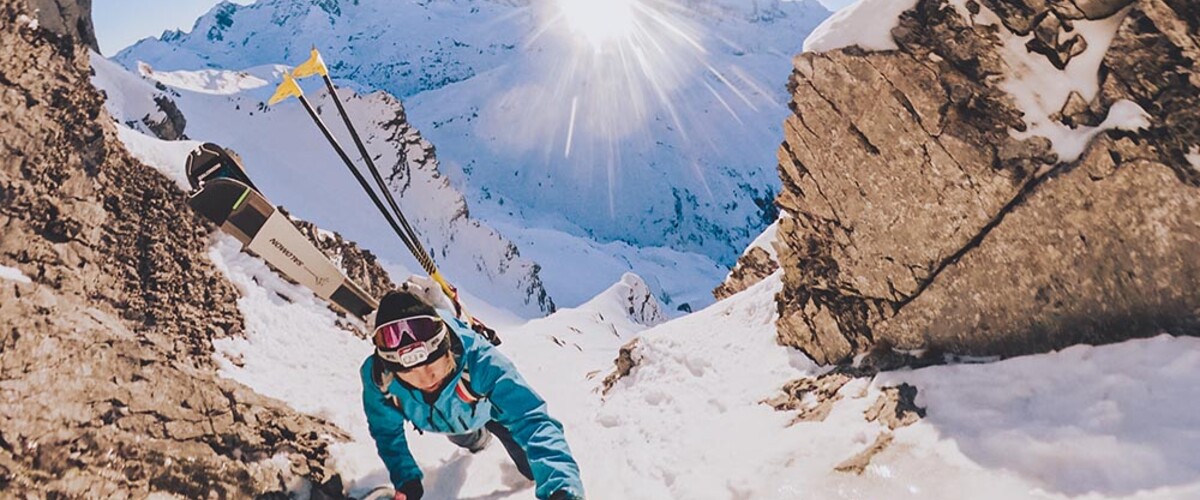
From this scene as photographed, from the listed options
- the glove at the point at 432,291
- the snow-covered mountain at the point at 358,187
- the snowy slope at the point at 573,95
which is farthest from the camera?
the snowy slope at the point at 573,95

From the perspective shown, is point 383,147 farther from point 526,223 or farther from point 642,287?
point 526,223

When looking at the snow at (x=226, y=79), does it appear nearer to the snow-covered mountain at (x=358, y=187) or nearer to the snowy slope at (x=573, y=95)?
the snow-covered mountain at (x=358, y=187)

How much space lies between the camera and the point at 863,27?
6352mm

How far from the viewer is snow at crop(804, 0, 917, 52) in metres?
6.13

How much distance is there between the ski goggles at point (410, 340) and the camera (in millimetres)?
3861

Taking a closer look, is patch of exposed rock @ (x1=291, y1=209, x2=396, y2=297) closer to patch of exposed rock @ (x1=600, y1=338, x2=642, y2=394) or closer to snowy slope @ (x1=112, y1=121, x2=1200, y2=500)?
snowy slope @ (x1=112, y1=121, x2=1200, y2=500)

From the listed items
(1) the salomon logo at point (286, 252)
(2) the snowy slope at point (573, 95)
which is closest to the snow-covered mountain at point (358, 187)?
(1) the salomon logo at point (286, 252)

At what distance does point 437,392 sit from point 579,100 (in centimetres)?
10236

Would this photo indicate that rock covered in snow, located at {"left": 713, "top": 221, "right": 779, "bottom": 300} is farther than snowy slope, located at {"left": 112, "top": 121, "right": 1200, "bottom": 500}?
Yes

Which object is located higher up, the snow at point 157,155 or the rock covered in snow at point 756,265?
the rock covered in snow at point 756,265

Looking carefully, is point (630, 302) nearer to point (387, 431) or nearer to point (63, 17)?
point (63, 17)

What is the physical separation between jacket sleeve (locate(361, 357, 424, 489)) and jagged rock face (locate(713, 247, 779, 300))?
13906 mm

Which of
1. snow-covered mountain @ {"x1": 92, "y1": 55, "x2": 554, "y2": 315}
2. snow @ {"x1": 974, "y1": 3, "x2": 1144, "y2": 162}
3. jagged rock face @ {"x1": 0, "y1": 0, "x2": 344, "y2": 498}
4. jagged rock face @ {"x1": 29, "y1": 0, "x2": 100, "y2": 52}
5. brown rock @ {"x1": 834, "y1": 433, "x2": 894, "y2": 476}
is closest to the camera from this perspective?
jagged rock face @ {"x1": 0, "y1": 0, "x2": 344, "y2": 498}

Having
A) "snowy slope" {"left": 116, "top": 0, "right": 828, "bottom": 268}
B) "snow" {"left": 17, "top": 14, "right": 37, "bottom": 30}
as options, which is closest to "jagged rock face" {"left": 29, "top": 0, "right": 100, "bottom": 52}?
"snow" {"left": 17, "top": 14, "right": 37, "bottom": 30}
